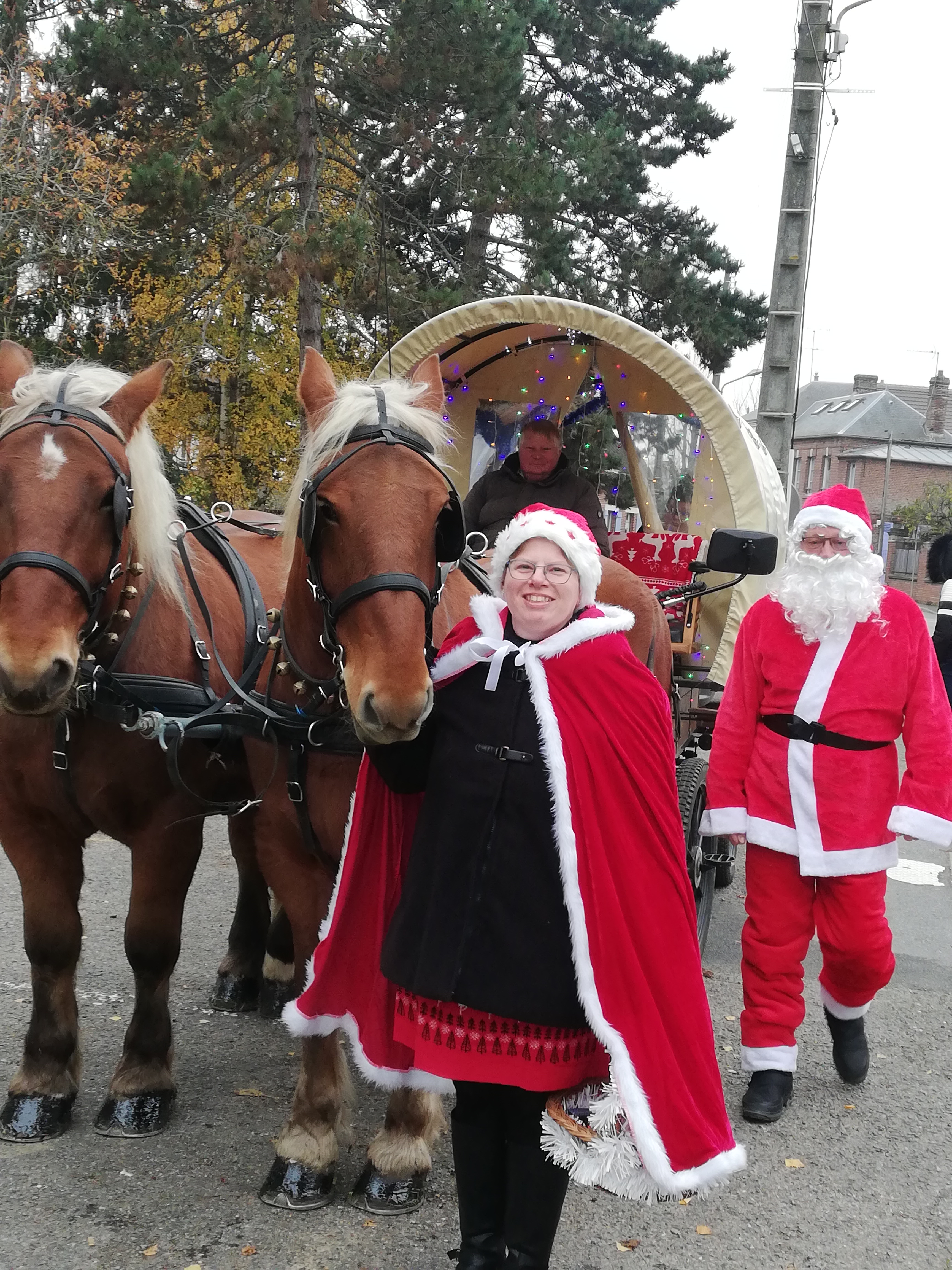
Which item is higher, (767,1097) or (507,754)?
(507,754)

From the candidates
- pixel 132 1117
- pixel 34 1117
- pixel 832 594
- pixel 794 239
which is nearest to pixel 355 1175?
pixel 132 1117

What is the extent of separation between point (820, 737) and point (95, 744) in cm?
224

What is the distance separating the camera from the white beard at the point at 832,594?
376 cm

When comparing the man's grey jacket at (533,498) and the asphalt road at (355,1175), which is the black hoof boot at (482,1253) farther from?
the man's grey jacket at (533,498)

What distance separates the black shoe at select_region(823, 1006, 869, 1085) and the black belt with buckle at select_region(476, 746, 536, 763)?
7.32ft

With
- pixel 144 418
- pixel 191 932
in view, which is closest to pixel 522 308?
pixel 144 418

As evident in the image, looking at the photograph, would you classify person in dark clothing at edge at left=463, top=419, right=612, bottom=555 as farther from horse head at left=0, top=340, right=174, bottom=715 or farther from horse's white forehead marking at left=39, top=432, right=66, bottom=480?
horse's white forehead marking at left=39, top=432, right=66, bottom=480

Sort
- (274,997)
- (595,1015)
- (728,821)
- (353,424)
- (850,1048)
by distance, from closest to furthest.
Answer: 1. (595,1015)
2. (353,424)
3. (728,821)
4. (850,1048)
5. (274,997)

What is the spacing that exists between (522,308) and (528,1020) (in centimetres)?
360

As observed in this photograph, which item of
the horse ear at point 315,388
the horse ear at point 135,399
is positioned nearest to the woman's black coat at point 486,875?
the horse ear at point 315,388

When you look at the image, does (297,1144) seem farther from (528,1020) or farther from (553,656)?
(553,656)

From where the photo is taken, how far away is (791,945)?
3.81 metres

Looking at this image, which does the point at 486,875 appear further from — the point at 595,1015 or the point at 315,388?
the point at 315,388

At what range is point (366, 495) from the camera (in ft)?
8.26
